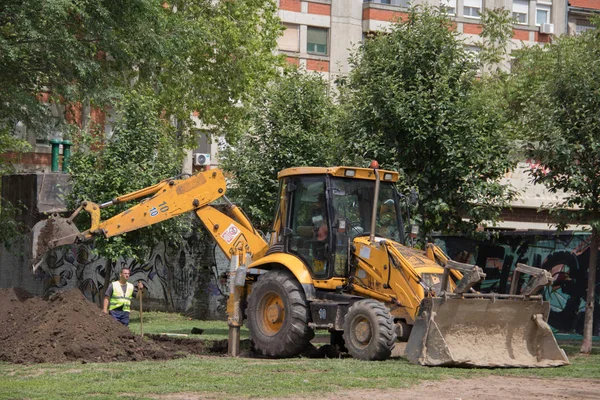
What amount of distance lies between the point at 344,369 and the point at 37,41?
10.1m

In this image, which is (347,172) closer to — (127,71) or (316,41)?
(127,71)

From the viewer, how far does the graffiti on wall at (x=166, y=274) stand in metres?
31.1

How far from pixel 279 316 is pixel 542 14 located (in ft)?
139

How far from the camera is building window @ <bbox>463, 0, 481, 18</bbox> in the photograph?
53.5 m

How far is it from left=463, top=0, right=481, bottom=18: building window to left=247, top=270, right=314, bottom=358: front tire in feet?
127

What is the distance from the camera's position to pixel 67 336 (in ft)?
53.8

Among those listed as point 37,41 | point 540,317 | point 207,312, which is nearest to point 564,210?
point 540,317

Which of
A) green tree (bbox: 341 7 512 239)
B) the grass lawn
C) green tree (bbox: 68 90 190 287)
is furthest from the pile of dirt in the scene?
green tree (bbox: 68 90 190 287)

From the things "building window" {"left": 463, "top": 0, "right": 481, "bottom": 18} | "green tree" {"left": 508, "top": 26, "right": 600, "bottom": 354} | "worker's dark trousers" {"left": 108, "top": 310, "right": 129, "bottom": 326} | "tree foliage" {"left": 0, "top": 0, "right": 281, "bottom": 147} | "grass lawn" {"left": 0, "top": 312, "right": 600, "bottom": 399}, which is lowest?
"grass lawn" {"left": 0, "top": 312, "right": 600, "bottom": 399}

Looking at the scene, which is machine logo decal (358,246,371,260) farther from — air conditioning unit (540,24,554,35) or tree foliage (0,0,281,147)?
air conditioning unit (540,24,554,35)

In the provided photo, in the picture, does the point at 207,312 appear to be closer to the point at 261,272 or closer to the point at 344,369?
the point at 261,272

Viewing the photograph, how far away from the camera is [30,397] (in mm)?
11500

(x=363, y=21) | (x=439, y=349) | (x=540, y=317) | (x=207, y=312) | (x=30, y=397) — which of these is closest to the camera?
(x=30, y=397)

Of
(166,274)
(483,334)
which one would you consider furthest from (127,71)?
(483,334)
